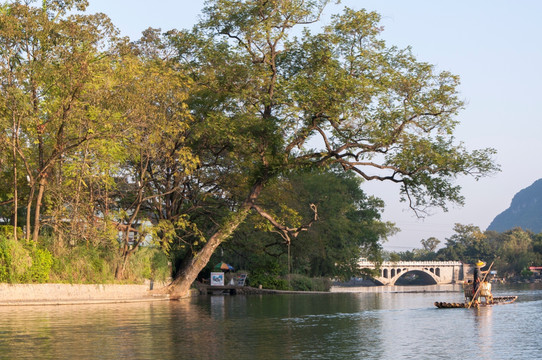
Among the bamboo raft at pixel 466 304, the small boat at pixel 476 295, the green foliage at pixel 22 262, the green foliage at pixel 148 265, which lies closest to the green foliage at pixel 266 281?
the green foliage at pixel 148 265

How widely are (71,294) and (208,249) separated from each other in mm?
9674

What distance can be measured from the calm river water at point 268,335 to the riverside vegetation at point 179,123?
9.55 meters

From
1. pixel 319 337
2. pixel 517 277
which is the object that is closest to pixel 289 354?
pixel 319 337

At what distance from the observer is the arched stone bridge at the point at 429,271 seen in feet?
495

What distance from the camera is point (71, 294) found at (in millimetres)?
35531

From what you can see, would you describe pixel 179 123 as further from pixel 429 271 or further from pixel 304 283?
pixel 429 271

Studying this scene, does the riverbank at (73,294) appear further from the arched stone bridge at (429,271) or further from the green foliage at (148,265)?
the arched stone bridge at (429,271)

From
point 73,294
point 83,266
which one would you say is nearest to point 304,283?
point 83,266

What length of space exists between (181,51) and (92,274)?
51.3 feet

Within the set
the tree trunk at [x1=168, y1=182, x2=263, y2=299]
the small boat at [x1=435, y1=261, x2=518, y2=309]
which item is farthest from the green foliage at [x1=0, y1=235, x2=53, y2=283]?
the small boat at [x1=435, y1=261, x2=518, y2=309]

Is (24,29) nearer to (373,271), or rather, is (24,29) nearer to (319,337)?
(319,337)

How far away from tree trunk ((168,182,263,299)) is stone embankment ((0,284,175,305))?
2248mm

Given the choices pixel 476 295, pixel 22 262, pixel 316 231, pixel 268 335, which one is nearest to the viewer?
pixel 268 335

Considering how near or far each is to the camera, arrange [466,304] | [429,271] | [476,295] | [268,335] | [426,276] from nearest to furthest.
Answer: [268,335] → [466,304] → [476,295] → [429,271] → [426,276]
